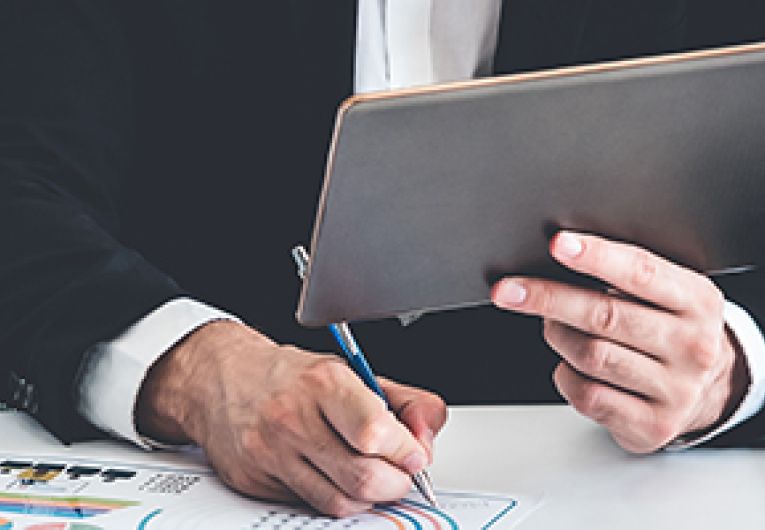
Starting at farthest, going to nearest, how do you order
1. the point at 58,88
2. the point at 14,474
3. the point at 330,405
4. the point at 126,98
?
the point at 126,98 → the point at 58,88 → the point at 14,474 → the point at 330,405

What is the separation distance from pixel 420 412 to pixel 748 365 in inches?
12.3

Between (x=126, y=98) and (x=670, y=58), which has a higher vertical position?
(x=670, y=58)

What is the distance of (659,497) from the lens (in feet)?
3.13

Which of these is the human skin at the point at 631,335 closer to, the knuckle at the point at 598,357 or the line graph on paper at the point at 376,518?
the knuckle at the point at 598,357

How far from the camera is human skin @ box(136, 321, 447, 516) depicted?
35.4 inches

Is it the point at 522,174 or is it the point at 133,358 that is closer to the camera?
the point at 522,174

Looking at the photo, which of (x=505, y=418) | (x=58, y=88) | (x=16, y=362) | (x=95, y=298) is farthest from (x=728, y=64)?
(x=58, y=88)

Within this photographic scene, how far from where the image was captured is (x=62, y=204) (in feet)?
4.30

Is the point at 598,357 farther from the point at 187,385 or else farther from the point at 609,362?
the point at 187,385

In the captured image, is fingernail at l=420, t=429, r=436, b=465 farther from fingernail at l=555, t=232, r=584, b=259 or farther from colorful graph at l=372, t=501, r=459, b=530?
fingernail at l=555, t=232, r=584, b=259

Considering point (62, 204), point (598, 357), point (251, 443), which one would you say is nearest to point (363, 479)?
point (251, 443)

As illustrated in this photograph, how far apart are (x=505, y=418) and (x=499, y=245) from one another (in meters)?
0.35

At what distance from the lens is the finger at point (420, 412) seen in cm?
98

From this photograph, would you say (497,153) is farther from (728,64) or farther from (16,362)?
(16,362)
